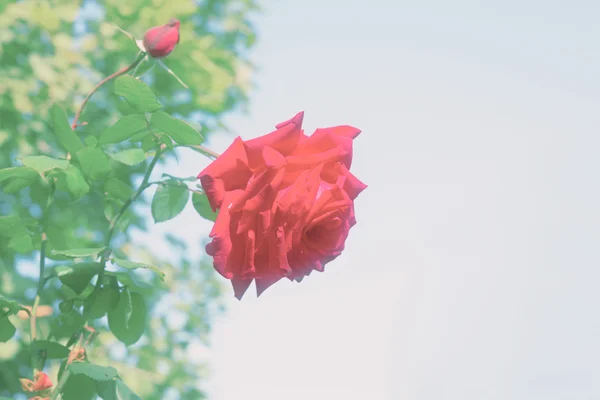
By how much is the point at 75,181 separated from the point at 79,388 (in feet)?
0.80

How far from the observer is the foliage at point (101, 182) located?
754mm

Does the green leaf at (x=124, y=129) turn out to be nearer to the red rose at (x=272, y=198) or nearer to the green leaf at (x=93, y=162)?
the green leaf at (x=93, y=162)

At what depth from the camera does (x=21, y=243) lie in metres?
0.81

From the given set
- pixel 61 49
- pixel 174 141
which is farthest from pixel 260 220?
pixel 61 49

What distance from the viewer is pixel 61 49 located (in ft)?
8.93

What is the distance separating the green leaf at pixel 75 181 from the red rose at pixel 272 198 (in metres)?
0.23

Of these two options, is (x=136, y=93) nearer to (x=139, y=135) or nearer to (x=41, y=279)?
(x=139, y=135)

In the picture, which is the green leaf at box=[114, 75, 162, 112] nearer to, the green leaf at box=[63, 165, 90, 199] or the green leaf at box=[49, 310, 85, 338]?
the green leaf at box=[63, 165, 90, 199]

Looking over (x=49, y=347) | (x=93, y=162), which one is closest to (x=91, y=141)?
(x=93, y=162)

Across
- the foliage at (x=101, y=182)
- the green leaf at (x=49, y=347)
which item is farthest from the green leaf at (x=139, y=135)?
the green leaf at (x=49, y=347)

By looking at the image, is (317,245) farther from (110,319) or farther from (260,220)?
(110,319)

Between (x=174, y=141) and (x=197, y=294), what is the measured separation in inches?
122

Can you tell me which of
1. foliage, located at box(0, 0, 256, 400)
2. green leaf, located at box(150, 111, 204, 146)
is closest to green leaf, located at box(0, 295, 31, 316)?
foliage, located at box(0, 0, 256, 400)

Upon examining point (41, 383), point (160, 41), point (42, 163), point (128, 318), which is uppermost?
point (160, 41)
